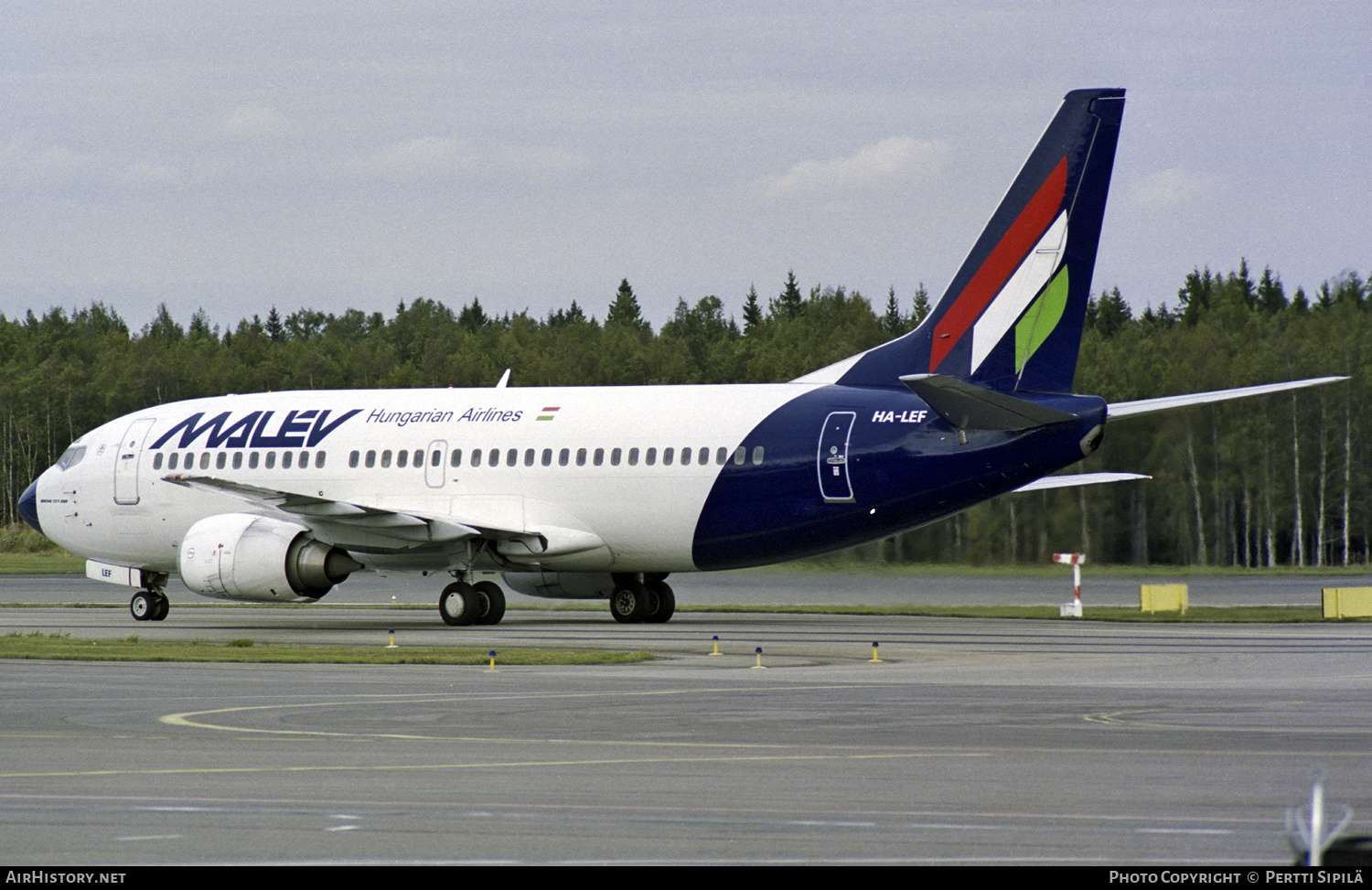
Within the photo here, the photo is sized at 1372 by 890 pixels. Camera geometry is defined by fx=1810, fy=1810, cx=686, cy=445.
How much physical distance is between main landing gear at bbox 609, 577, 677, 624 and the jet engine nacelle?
5.28 metres

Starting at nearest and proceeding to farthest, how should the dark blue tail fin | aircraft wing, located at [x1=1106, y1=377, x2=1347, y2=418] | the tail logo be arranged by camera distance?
aircraft wing, located at [x1=1106, y1=377, x2=1347, y2=418], the dark blue tail fin, the tail logo

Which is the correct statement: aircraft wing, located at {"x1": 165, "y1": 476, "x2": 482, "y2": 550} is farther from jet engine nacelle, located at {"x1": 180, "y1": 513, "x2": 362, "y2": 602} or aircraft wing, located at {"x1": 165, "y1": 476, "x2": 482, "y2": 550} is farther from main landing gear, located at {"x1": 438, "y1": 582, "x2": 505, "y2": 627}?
main landing gear, located at {"x1": 438, "y1": 582, "x2": 505, "y2": 627}

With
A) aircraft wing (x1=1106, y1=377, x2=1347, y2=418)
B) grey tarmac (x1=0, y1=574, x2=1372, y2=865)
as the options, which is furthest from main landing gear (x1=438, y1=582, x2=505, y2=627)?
aircraft wing (x1=1106, y1=377, x2=1347, y2=418)

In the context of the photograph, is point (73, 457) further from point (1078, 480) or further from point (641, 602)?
point (1078, 480)

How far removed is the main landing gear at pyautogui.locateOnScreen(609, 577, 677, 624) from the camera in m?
35.4

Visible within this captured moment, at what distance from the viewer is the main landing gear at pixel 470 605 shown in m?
33.5

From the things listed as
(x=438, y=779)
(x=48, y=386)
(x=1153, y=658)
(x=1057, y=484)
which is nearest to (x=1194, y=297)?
(x=48, y=386)

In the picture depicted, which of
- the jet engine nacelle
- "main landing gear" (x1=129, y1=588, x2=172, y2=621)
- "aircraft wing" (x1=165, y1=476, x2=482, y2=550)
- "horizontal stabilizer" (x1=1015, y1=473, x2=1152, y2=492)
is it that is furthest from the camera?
"main landing gear" (x1=129, y1=588, x2=172, y2=621)

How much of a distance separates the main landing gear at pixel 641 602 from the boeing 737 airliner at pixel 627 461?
4cm

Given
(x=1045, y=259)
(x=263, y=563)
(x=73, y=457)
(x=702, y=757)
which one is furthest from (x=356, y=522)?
(x=702, y=757)

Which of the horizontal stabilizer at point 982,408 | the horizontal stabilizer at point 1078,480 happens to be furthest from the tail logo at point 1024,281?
the horizontal stabilizer at point 1078,480

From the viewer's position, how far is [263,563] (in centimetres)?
3338
